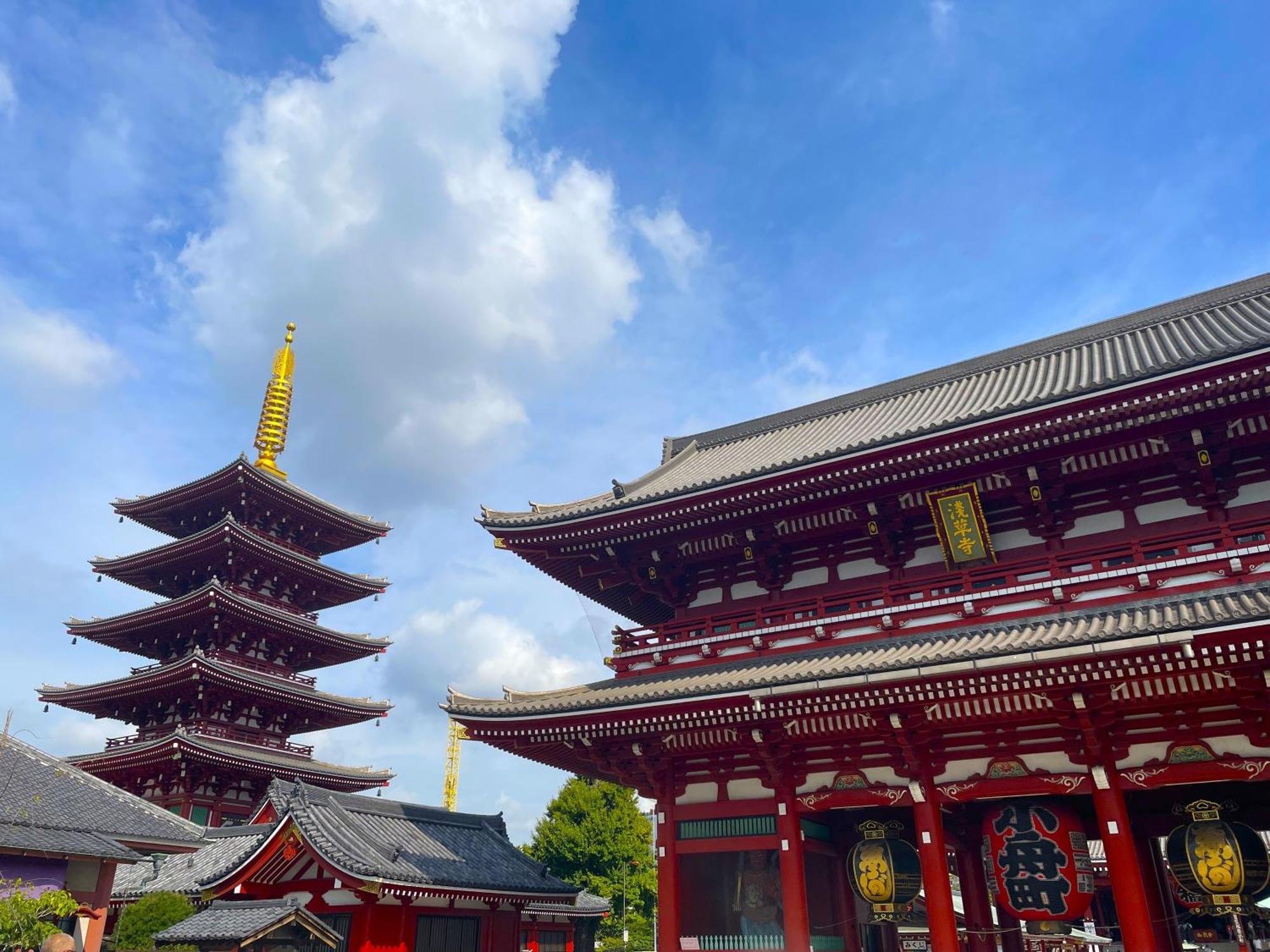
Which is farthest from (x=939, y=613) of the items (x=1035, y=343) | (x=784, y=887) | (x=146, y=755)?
(x=146, y=755)

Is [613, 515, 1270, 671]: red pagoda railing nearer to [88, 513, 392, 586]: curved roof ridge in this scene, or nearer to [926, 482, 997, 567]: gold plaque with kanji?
[926, 482, 997, 567]: gold plaque with kanji

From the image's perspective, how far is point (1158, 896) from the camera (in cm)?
1516

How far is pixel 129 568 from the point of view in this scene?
4169 centimetres

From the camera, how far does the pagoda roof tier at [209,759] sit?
113 ft

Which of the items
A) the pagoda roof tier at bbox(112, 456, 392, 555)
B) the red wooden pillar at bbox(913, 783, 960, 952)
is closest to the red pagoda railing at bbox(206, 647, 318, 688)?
the pagoda roof tier at bbox(112, 456, 392, 555)

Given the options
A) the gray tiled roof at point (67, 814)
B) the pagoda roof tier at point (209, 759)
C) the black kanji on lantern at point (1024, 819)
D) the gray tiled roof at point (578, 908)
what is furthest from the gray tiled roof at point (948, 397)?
the pagoda roof tier at point (209, 759)

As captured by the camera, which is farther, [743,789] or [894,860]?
[743,789]

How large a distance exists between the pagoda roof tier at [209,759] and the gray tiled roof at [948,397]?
73.9 feet

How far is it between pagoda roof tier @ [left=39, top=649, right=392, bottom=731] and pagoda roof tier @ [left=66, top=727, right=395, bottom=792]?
6.93 feet

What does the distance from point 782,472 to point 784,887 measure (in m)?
7.44

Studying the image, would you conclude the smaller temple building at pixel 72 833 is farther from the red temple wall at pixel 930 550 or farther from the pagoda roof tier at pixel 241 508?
the pagoda roof tier at pixel 241 508

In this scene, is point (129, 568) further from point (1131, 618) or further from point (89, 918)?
point (1131, 618)

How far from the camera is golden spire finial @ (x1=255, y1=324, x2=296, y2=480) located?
45.8 metres

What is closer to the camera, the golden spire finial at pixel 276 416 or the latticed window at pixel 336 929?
the latticed window at pixel 336 929
